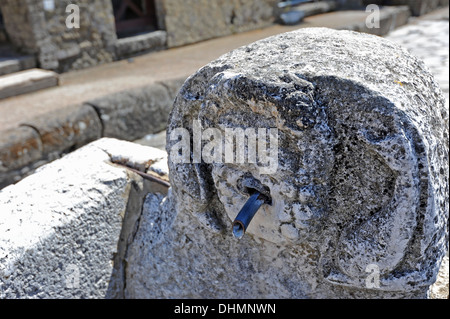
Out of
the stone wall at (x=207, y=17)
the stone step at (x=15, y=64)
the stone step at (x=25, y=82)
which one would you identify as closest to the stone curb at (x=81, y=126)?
the stone step at (x=25, y=82)

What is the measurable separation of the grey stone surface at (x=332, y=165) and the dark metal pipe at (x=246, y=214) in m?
0.04

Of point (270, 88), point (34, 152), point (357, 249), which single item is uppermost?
point (270, 88)

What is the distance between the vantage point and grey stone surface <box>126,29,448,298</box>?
91 cm

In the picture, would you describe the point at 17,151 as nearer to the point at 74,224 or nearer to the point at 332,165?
the point at 74,224

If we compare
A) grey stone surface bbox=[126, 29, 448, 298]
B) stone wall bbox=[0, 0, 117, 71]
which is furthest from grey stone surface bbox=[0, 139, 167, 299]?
stone wall bbox=[0, 0, 117, 71]

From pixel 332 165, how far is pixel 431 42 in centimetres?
591

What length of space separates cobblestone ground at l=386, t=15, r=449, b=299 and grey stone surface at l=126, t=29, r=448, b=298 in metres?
3.00

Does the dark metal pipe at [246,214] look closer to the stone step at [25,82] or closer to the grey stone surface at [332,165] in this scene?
the grey stone surface at [332,165]

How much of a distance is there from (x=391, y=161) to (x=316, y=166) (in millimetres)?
147

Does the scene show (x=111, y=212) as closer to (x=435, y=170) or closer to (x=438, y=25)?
(x=435, y=170)

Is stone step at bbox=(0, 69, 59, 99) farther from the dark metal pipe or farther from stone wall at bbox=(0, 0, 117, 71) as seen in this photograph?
the dark metal pipe

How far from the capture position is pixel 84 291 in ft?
4.71

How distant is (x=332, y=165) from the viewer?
968 mm
